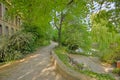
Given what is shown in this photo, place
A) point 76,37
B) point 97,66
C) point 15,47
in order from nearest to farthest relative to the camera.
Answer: point 15,47, point 97,66, point 76,37

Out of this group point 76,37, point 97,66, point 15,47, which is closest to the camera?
point 15,47

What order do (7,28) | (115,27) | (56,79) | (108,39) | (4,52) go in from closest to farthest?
(56,79) → (115,27) → (4,52) → (108,39) → (7,28)

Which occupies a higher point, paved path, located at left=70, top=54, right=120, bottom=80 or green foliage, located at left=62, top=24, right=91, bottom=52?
green foliage, located at left=62, top=24, right=91, bottom=52

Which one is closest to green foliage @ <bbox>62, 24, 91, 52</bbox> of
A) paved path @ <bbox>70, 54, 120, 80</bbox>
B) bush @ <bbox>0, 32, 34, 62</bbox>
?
paved path @ <bbox>70, 54, 120, 80</bbox>

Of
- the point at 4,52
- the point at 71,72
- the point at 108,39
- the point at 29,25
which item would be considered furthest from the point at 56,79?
the point at 108,39

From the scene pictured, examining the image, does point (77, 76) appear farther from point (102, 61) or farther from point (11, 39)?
point (102, 61)

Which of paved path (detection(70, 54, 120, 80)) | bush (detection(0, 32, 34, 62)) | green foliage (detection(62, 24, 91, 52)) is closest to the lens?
bush (detection(0, 32, 34, 62))

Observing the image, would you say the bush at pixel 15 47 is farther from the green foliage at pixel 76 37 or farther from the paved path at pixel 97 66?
the green foliage at pixel 76 37

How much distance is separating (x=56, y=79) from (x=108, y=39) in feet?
57.9

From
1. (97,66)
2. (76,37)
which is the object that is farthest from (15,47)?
(76,37)

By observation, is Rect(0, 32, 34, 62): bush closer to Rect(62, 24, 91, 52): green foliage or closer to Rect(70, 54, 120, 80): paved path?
Rect(70, 54, 120, 80): paved path

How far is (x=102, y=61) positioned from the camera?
816 inches

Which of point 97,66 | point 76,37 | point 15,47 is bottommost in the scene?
point 97,66

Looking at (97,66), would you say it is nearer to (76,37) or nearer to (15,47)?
(76,37)
